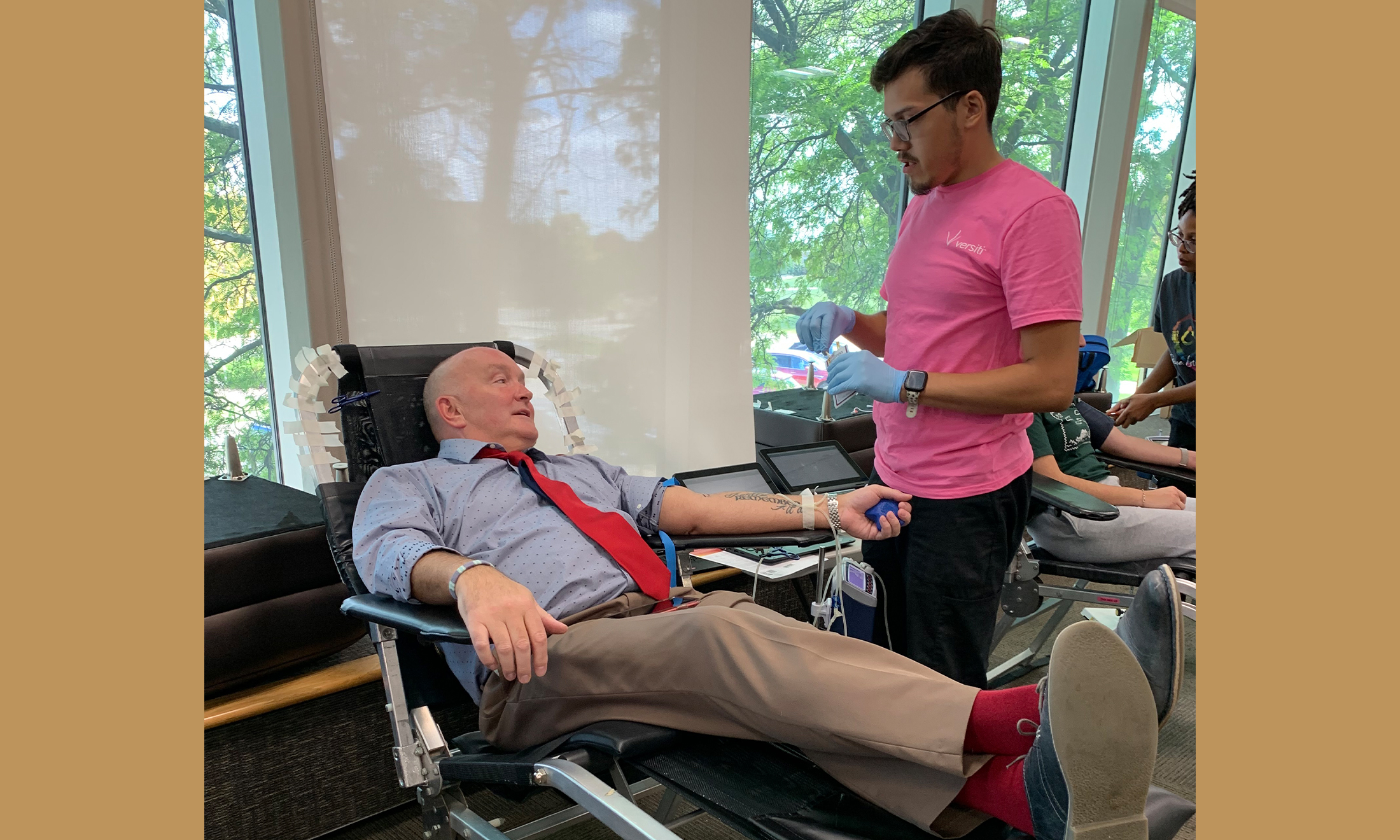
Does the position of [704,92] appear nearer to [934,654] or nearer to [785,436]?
[785,436]

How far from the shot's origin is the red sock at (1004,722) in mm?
1096

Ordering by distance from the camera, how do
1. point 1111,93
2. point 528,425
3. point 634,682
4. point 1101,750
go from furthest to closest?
point 1111,93 < point 528,425 < point 634,682 < point 1101,750

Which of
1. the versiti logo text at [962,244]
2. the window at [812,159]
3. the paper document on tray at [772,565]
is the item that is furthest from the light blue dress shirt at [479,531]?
the window at [812,159]

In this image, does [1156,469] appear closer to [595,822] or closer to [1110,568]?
[1110,568]

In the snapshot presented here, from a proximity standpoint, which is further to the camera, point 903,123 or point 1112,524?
point 1112,524

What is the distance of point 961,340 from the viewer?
1.56 m

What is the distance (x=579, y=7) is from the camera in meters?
2.47

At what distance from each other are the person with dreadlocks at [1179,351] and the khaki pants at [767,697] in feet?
7.12

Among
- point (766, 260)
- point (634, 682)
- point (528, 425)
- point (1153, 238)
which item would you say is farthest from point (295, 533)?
point (1153, 238)

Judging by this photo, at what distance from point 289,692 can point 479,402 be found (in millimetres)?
710

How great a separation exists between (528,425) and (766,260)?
2.07 m

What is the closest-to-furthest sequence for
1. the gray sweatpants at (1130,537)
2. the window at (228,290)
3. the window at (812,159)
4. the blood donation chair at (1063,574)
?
the blood donation chair at (1063,574), the window at (228,290), the gray sweatpants at (1130,537), the window at (812,159)

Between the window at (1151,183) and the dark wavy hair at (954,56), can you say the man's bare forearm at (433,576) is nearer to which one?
the dark wavy hair at (954,56)

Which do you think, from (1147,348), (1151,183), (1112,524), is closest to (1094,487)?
(1112,524)
